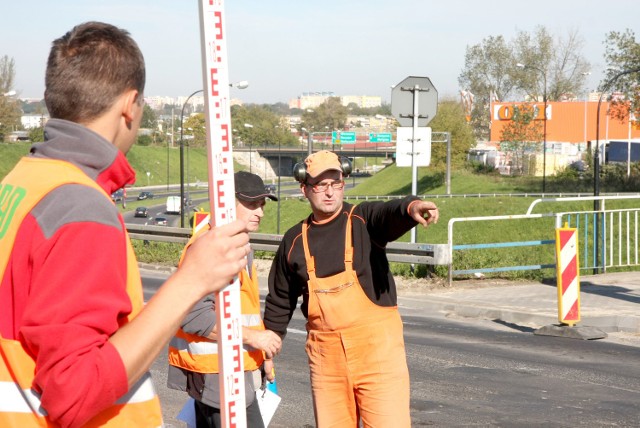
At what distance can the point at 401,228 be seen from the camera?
16.7 feet

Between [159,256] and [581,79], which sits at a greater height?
[581,79]

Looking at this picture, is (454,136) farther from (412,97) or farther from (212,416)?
(212,416)

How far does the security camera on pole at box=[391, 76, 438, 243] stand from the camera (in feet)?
54.2

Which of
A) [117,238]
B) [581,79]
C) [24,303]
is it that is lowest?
[24,303]

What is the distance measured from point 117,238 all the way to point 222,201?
1.04 feet

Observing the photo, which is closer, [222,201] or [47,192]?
[47,192]

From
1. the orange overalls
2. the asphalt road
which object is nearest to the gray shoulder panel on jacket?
the orange overalls

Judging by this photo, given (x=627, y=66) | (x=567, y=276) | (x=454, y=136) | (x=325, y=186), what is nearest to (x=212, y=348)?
(x=325, y=186)

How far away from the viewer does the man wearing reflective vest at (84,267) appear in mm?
2027

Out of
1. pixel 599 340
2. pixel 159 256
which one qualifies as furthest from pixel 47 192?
pixel 159 256

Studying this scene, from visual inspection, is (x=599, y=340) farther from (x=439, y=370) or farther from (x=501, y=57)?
(x=501, y=57)

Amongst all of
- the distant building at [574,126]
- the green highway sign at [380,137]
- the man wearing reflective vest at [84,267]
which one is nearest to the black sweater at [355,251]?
the man wearing reflective vest at [84,267]

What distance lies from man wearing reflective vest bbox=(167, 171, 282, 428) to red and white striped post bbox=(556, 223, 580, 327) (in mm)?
7868

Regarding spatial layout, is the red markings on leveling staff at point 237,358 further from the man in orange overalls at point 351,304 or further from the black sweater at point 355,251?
the black sweater at point 355,251
